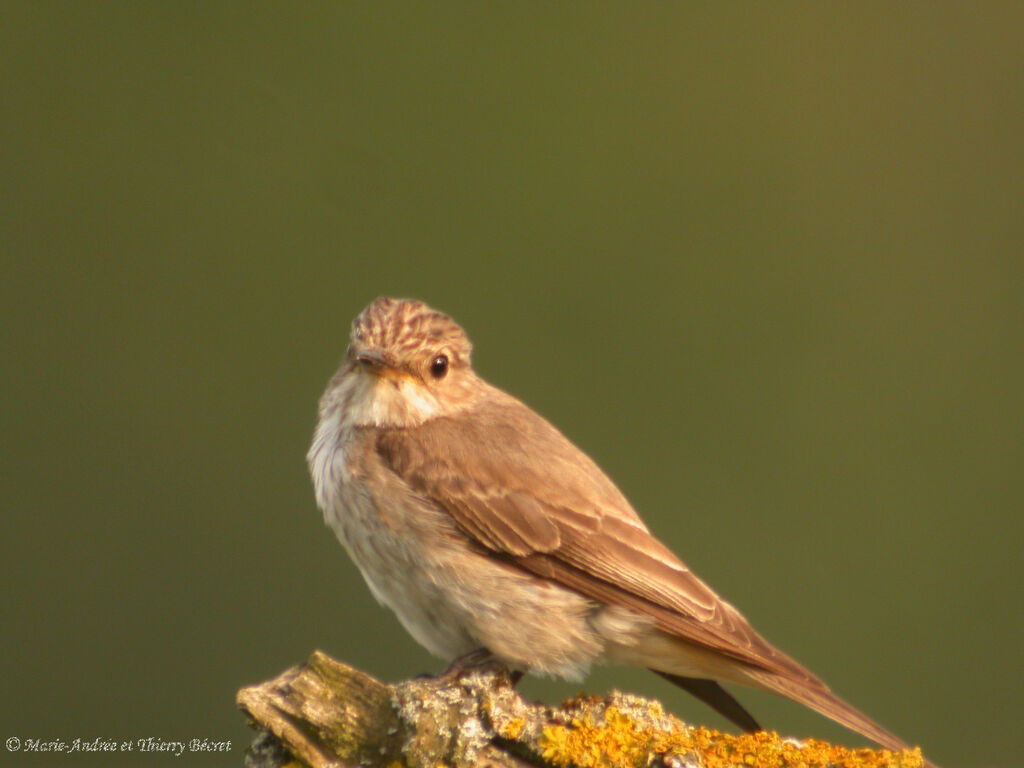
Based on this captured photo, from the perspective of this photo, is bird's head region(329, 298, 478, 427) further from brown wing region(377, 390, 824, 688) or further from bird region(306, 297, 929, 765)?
brown wing region(377, 390, 824, 688)

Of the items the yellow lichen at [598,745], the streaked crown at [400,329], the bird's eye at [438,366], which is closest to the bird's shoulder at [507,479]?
the bird's eye at [438,366]

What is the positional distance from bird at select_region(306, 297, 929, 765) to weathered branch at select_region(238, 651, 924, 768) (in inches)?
39.6

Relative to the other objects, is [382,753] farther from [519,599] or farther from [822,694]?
[822,694]

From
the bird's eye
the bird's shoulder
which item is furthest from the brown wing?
the bird's eye

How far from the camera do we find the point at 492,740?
2.83 m

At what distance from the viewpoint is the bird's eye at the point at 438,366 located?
454cm

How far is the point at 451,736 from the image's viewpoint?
277cm

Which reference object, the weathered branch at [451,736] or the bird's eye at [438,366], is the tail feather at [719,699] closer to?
the weathered branch at [451,736]

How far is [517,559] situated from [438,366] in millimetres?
889

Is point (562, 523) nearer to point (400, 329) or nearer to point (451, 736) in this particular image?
point (400, 329)

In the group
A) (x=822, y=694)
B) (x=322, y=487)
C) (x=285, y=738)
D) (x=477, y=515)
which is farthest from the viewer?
(x=322, y=487)

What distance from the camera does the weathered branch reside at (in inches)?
108

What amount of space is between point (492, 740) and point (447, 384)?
6.48 feet

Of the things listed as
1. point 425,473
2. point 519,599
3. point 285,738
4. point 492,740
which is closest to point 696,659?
point 519,599
